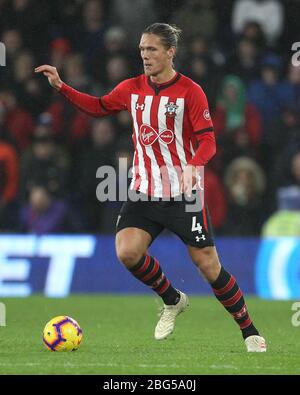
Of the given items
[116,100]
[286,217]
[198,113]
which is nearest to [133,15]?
[286,217]

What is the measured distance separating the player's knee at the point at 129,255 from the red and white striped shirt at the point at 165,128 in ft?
1.43

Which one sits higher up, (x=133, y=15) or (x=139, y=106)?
(x=133, y=15)

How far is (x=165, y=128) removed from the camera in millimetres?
8375

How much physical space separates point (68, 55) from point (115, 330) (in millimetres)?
6519

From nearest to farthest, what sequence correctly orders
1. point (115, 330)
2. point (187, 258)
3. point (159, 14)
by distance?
point (115, 330) → point (187, 258) → point (159, 14)

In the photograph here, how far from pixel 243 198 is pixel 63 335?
22.0 ft

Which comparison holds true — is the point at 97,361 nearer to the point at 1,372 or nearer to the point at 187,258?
the point at 1,372

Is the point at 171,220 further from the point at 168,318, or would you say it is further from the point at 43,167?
the point at 43,167

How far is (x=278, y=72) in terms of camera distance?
15.8 metres

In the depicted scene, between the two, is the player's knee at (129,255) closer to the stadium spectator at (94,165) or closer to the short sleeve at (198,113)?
the short sleeve at (198,113)

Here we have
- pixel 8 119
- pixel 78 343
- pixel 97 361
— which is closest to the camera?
pixel 97 361

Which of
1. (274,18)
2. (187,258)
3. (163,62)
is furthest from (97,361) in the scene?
(274,18)

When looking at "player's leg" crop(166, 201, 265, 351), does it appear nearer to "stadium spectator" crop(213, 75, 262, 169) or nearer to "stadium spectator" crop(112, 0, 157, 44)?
"stadium spectator" crop(213, 75, 262, 169)

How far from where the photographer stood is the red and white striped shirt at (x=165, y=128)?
8.30 m
